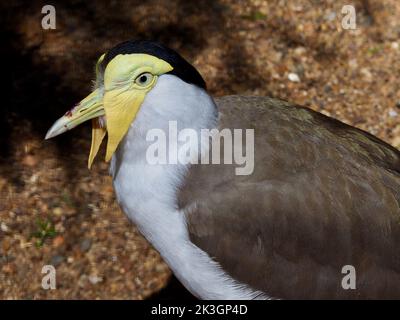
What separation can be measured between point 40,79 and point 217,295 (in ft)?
8.00

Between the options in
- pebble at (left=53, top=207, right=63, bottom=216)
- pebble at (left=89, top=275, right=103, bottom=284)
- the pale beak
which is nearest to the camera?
the pale beak

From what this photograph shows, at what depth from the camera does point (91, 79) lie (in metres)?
5.31

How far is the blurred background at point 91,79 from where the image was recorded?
4.49 meters

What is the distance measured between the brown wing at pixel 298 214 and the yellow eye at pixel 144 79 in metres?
0.44

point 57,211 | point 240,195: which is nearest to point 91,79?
point 57,211

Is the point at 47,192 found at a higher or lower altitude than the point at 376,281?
higher

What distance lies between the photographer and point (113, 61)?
324 centimetres

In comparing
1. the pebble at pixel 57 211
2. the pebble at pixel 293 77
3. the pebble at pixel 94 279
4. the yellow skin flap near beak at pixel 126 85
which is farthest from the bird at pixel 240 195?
the pebble at pixel 293 77

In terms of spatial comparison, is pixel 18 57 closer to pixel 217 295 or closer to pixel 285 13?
pixel 285 13

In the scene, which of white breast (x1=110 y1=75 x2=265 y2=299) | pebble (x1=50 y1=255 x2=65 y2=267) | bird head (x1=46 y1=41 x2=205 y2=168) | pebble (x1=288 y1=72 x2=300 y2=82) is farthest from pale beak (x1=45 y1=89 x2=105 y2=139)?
pebble (x1=288 y1=72 x2=300 y2=82)

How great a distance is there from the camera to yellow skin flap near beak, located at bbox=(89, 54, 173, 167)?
3.22 meters

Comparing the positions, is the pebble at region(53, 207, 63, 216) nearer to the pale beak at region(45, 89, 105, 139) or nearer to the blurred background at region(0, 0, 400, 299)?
the blurred background at region(0, 0, 400, 299)

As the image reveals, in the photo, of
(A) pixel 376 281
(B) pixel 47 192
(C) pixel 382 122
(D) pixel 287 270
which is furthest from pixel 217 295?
(C) pixel 382 122

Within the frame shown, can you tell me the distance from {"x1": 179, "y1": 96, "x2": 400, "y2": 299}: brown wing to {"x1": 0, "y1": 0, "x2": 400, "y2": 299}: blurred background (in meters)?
1.16
